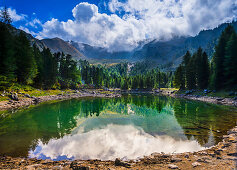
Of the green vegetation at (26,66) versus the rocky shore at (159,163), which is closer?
the rocky shore at (159,163)

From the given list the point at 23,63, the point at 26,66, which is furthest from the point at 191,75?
the point at 23,63

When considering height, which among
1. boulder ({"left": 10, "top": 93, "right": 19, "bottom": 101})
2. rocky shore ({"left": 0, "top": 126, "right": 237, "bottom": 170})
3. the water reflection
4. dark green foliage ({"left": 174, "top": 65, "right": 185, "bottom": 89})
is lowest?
the water reflection

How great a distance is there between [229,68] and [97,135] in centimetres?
4361

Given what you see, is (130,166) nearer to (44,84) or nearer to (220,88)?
(220,88)

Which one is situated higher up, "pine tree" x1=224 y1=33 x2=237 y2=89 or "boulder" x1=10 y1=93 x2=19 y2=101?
"pine tree" x1=224 y1=33 x2=237 y2=89

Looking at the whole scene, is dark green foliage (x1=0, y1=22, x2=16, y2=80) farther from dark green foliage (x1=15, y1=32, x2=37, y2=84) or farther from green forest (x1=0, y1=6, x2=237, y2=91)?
dark green foliage (x1=15, y1=32, x2=37, y2=84)

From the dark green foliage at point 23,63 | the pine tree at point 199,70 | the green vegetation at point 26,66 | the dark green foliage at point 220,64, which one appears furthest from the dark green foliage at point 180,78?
the dark green foliage at point 23,63

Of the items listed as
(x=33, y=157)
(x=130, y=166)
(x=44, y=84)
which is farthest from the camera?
(x=44, y=84)

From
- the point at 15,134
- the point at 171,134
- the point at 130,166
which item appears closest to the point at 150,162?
the point at 130,166

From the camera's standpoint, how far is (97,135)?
14297 millimetres

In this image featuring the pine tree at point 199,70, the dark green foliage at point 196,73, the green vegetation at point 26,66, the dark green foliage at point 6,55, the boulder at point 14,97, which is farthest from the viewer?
the pine tree at point 199,70

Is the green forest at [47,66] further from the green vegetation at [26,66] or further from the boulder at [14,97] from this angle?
the boulder at [14,97]

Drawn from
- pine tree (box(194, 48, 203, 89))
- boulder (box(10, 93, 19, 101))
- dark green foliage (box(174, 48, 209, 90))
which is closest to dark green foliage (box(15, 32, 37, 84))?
boulder (box(10, 93, 19, 101))

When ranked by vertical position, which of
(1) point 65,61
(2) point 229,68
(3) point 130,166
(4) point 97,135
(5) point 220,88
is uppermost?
(1) point 65,61
